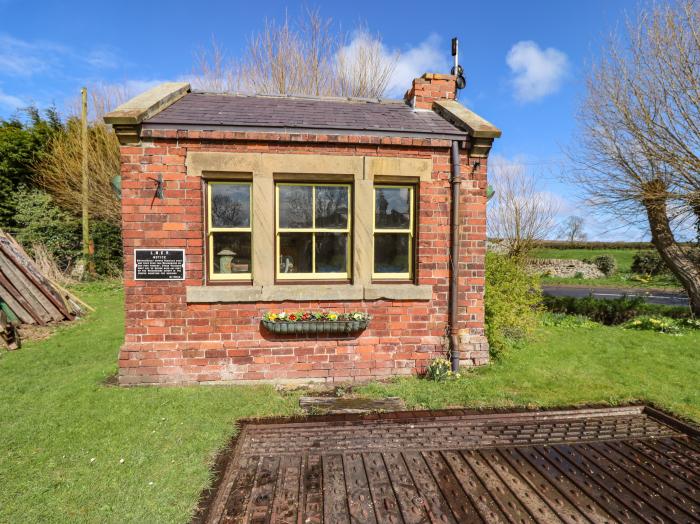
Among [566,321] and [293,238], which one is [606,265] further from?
[293,238]

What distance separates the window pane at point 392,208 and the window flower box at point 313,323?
5.09 ft

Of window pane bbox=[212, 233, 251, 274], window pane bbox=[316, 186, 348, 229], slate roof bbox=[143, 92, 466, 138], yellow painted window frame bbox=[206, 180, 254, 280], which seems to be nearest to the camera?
slate roof bbox=[143, 92, 466, 138]

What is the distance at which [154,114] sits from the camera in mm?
5641

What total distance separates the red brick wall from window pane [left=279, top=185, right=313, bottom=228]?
61 centimetres

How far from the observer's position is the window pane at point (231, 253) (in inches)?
230

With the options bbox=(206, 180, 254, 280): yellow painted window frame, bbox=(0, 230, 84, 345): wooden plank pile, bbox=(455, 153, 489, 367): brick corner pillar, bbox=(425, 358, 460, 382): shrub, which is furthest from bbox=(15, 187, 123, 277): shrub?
bbox=(455, 153, 489, 367): brick corner pillar

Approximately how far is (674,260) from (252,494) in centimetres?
1345

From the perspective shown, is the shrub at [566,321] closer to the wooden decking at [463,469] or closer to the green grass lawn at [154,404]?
the green grass lawn at [154,404]

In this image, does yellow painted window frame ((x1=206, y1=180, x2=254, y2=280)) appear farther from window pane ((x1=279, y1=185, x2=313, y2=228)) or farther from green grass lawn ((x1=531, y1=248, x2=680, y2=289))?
green grass lawn ((x1=531, y1=248, x2=680, y2=289))

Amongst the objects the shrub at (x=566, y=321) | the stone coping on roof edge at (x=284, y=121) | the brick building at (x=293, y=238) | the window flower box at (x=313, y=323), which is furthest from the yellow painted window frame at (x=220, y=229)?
the shrub at (x=566, y=321)

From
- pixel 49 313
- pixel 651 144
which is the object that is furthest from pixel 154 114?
pixel 651 144

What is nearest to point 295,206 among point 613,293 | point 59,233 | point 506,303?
point 506,303

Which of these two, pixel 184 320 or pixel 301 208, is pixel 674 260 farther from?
pixel 184 320

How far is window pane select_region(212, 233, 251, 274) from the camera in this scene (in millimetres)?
5840
